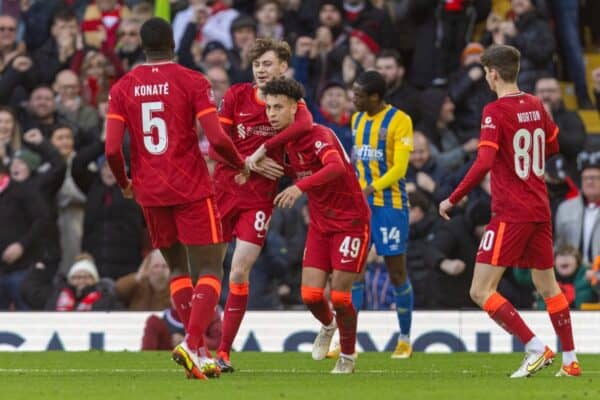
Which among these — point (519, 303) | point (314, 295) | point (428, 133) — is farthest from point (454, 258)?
point (314, 295)

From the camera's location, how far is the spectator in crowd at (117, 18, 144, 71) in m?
21.9

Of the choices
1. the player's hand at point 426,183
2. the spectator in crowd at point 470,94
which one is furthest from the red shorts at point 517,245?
the spectator in crowd at point 470,94

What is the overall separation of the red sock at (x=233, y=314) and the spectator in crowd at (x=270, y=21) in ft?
28.5

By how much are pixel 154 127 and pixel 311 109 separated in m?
8.10

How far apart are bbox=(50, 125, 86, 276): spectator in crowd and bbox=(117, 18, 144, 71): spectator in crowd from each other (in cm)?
189

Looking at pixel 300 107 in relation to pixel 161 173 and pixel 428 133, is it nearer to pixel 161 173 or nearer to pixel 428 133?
pixel 161 173

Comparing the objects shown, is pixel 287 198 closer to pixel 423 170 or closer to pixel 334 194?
pixel 334 194

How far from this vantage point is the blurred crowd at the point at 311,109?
18562 mm

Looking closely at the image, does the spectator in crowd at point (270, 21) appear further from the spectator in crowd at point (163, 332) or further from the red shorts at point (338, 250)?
the red shorts at point (338, 250)

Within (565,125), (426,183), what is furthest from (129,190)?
(565,125)

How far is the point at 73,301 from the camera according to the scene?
61.2 feet

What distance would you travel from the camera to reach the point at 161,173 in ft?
39.1

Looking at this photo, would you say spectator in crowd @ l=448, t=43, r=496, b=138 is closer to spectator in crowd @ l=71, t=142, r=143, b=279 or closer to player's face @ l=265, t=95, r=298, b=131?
spectator in crowd @ l=71, t=142, r=143, b=279

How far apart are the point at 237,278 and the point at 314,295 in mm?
624
